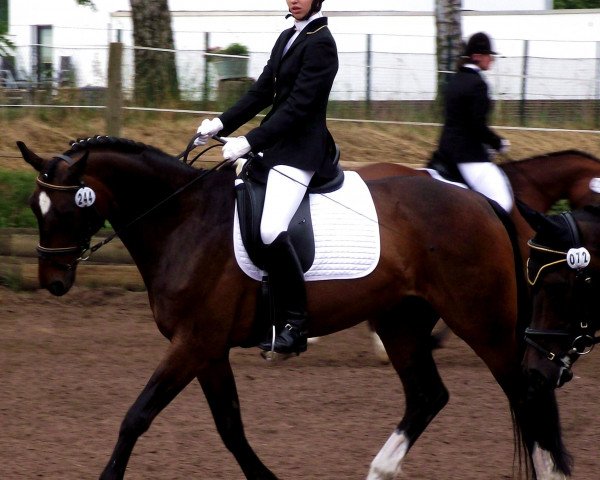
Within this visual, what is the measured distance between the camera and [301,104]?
5.39 m

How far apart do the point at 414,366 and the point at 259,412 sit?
4.51 feet

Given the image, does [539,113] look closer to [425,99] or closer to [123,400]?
[425,99]

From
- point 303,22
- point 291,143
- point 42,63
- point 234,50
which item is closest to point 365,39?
point 234,50

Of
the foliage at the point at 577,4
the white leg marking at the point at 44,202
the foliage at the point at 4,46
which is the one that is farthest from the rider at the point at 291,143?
the foliage at the point at 577,4

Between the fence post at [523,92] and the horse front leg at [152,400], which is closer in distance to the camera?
the horse front leg at [152,400]

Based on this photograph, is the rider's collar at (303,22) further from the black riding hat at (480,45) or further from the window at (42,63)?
the window at (42,63)

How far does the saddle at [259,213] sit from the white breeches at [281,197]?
0.05 m

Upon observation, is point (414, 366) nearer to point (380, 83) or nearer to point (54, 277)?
point (54, 277)

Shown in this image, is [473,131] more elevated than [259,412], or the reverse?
[473,131]

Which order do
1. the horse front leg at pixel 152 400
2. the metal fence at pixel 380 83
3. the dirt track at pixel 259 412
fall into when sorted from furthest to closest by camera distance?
the metal fence at pixel 380 83 → the dirt track at pixel 259 412 → the horse front leg at pixel 152 400

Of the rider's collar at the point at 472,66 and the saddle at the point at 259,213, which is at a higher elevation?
the rider's collar at the point at 472,66

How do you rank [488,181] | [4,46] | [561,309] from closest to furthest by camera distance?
[561,309] → [488,181] → [4,46]

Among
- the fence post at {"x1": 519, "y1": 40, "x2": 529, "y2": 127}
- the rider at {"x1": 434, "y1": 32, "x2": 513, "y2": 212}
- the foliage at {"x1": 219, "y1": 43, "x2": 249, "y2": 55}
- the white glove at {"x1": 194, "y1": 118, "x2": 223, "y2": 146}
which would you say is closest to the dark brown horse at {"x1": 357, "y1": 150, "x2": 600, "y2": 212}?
the rider at {"x1": 434, "y1": 32, "x2": 513, "y2": 212}

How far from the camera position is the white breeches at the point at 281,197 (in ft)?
17.4
